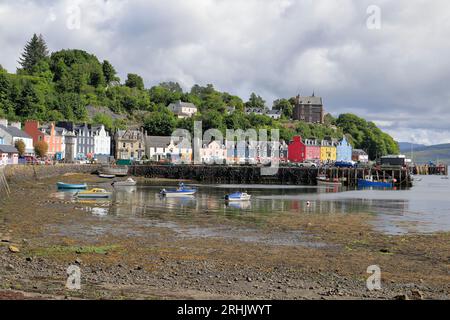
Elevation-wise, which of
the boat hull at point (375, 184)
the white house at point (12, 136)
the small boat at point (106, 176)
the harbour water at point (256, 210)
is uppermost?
the white house at point (12, 136)

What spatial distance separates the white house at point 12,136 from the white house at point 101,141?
28.3 m

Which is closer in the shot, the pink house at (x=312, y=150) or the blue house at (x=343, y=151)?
the pink house at (x=312, y=150)

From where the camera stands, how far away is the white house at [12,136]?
3664 inches

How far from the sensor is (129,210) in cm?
4750

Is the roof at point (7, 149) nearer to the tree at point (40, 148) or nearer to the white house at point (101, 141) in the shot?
the tree at point (40, 148)

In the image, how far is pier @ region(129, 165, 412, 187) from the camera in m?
106

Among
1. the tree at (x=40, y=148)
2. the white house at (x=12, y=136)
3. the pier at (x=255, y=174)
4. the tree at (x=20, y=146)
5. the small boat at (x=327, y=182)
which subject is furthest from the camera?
the tree at (x=40, y=148)

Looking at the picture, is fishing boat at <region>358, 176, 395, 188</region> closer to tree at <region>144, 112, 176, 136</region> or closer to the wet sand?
the wet sand

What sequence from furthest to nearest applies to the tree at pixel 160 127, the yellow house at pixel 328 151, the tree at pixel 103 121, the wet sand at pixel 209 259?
the yellow house at pixel 328 151 → the tree at pixel 160 127 → the tree at pixel 103 121 → the wet sand at pixel 209 259

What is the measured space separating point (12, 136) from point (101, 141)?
44.4 metres

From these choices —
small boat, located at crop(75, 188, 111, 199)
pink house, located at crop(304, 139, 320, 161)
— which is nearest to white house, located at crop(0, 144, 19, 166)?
small boat, located at crop(75, 188, 111, 199)

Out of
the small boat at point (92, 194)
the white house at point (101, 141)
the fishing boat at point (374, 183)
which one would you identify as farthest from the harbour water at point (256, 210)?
the white house at point (101, 141)

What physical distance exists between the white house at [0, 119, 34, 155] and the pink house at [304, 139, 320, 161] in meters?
94.5
